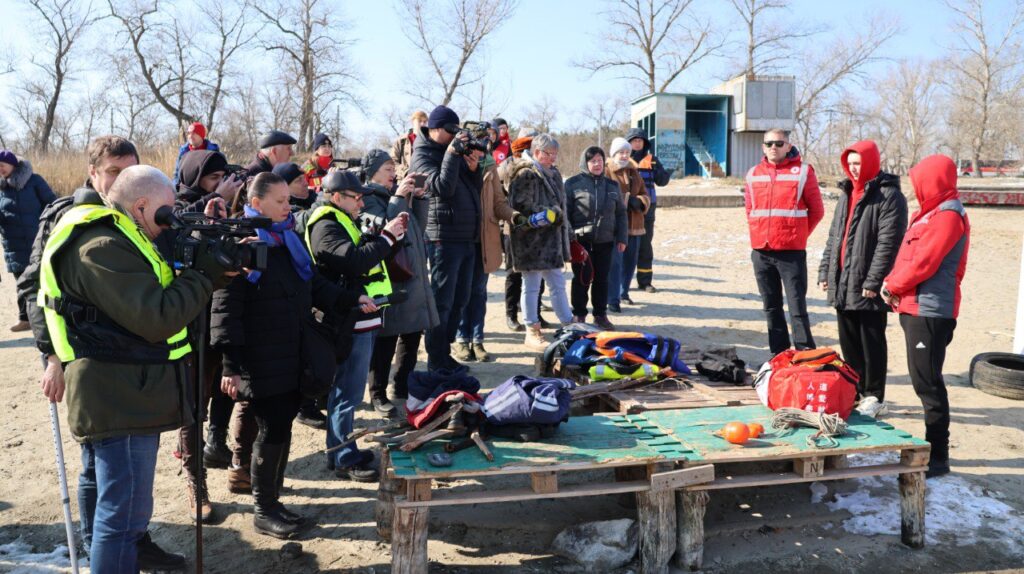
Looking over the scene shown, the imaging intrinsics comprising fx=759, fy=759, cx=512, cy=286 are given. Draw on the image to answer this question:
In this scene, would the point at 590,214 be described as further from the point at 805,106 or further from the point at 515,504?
the point at 805,106

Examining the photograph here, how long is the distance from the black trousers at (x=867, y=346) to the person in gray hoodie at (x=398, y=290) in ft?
10.1

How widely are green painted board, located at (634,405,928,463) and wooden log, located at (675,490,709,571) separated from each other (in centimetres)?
19

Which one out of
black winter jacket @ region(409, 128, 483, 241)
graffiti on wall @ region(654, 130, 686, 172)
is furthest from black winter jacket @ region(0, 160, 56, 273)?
graffiti on wall @ region(654, 130, 686, 172)

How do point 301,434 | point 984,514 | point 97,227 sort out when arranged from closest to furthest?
point 97,227, point 984,514, point 301,434

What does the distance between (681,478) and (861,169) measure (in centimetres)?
304

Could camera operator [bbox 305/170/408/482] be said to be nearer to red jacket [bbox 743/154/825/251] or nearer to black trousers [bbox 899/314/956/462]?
black trousers [bbox 899/314/956/462]

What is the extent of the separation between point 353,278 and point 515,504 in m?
1.57

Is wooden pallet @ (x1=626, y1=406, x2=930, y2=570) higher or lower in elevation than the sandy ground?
higher

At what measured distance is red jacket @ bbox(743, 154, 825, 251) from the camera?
6.22 meters

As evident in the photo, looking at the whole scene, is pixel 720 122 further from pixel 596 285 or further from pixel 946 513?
pixel 946 513

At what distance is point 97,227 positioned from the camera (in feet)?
8.73

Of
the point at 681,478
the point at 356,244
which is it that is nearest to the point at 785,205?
the point at 681,478

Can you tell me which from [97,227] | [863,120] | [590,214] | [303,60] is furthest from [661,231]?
[863,120]

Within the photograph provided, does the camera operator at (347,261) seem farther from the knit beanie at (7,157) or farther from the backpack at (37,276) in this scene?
the knit beanie at (7,157)
